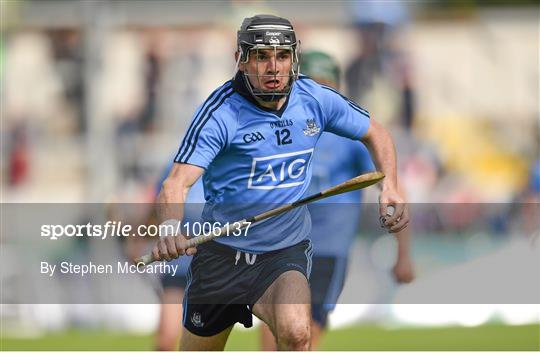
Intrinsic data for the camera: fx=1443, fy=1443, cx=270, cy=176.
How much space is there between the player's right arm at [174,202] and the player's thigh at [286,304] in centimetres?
47

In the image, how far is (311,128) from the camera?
708cm

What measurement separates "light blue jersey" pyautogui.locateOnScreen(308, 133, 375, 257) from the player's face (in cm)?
177

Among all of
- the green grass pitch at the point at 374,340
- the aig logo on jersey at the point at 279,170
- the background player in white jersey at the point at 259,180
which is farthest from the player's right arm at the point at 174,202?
the green grass pitch at the point at 374,340

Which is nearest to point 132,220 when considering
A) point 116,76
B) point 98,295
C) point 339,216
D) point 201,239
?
point 98,295

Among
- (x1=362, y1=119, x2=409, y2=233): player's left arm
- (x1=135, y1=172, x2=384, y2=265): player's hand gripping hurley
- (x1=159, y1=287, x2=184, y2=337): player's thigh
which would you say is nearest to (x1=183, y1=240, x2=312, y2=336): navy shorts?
(x1=135, y1=172, x2=384, y2=265): player's hand gripping hurley

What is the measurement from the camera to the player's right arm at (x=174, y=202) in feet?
21.9

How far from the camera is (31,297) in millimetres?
11773

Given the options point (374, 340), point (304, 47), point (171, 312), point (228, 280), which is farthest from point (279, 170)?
point (304, 47)

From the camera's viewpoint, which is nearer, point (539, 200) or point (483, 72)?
point (539, 200)

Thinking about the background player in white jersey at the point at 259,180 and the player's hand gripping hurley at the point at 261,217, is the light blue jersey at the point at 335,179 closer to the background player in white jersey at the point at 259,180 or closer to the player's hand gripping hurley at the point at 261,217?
the background player in white jersey at the point at 259,180

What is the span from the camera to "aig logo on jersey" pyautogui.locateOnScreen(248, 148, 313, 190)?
703cm

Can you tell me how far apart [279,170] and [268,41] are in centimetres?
63

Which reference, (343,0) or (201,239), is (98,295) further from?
(343,0)

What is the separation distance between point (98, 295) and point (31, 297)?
67.3 inches
